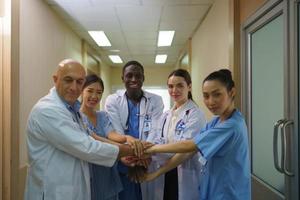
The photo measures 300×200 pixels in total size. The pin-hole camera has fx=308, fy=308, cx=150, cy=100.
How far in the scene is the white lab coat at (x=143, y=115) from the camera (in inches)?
91.4

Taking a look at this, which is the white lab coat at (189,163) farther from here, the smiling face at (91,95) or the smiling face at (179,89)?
the smiling face at (91,95)

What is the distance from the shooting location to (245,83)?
2.76 metres

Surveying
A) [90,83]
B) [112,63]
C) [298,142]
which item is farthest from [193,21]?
[112,63]

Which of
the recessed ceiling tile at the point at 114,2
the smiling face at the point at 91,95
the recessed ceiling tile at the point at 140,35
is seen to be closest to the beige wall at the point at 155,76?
the recessed ceiling tile at the point at 140,35

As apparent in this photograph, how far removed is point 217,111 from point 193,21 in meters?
3.45

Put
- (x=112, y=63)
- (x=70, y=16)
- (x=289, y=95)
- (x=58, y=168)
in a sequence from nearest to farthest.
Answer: (x=58, y=168) → (x=289, y=95) → (x=70, y=16) → (x=112, y=63)

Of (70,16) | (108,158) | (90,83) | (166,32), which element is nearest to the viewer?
(108,158)

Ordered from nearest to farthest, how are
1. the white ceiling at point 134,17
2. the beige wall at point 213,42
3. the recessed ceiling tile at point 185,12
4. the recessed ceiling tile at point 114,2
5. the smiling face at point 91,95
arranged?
the smiling face at point 91,95, the beige wall at point 213,42, the recessed ceiling tile at point 114,2, the white ceiling at point 134,17, the recessed ceiling tile at point 185,12

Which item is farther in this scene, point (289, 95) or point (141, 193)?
point (141, 193)

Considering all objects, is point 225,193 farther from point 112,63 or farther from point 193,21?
point 112,63

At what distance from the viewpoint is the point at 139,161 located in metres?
2.08

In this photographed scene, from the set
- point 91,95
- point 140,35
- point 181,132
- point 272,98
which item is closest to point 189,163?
point 181,132

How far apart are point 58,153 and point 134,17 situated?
11.0 ft

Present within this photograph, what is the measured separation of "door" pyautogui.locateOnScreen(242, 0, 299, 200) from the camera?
5.97 ft
